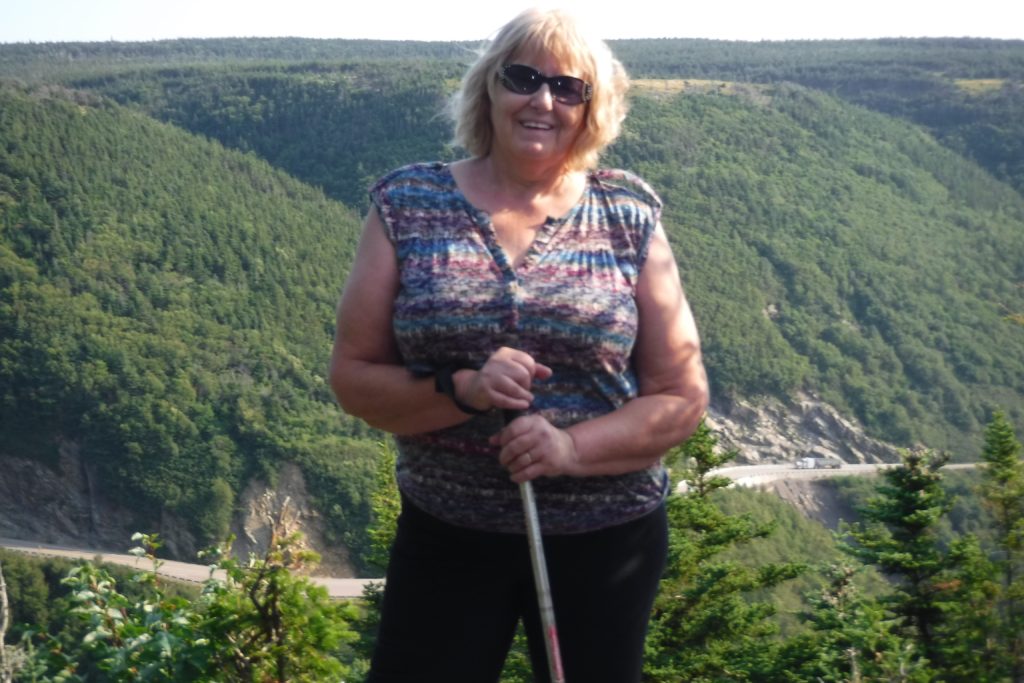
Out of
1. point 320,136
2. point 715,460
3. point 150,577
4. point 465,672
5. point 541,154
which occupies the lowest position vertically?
point 320,136

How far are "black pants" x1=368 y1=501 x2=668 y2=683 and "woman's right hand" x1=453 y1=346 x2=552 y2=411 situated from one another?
0.26m

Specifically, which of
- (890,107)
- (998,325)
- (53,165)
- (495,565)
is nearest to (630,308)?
(495,565)

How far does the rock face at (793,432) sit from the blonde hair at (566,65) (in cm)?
6477

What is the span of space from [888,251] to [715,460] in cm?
7722

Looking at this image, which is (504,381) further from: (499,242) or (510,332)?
(499,242)

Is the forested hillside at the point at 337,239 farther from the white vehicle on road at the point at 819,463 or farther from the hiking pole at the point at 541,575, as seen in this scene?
the hiking pole at the point at 541,575

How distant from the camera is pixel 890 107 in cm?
10606

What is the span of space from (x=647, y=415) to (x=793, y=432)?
71.1 meters

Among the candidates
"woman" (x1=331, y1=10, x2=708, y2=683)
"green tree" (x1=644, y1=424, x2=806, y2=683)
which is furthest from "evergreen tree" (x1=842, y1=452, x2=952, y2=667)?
"woman" (x1=331, y1=10, x2=708, y2=683)

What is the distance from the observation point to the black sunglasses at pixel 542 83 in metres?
2.36

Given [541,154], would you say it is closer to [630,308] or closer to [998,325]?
[630,308]

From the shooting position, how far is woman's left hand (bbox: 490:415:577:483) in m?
2.17

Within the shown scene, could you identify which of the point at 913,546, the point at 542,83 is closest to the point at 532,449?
the point at 542,83

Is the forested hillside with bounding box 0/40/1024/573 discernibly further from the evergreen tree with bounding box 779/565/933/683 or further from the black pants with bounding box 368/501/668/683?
the black pants with bounding box 368/501/668/683
